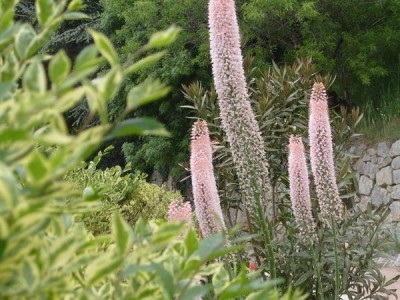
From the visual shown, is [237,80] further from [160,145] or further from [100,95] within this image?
[160,145]

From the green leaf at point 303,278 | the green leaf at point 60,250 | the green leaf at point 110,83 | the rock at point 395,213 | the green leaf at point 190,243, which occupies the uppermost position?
the green leaf at point 110,83

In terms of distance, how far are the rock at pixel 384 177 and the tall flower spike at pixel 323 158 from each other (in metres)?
9.07

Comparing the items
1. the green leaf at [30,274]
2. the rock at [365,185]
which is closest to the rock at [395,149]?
the rock at [365,185]

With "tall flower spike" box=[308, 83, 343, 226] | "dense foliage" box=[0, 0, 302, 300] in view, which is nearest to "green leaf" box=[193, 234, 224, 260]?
"dense foliage" box=[0, 0, 302, 300]

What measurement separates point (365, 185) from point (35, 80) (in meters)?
12.3

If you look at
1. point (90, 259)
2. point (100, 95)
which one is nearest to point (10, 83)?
point (100, 95)

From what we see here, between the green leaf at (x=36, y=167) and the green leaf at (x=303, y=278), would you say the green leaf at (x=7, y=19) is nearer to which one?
the green leaf at (x=36, y=167)

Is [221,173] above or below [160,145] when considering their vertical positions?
above

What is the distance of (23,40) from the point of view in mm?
1249

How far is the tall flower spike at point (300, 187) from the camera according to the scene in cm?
366

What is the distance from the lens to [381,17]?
535 inches

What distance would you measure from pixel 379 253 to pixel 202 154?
2.02 m

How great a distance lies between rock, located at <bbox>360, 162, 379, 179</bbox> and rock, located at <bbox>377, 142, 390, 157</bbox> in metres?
0.24

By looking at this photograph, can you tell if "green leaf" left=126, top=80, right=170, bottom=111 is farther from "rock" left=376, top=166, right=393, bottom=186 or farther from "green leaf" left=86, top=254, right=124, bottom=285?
"rock" left=376, top=166, right=393, bottom=186
